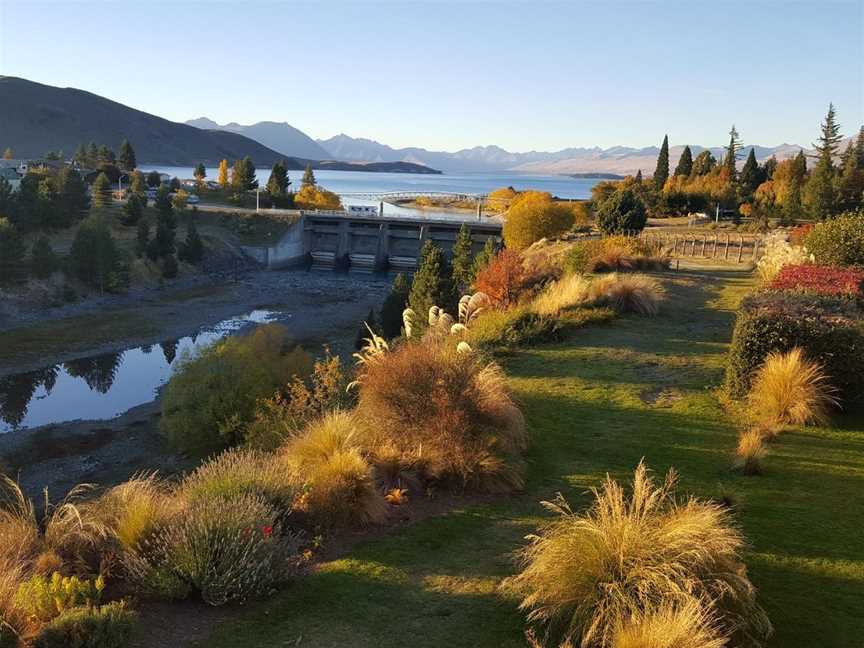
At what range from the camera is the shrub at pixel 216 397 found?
1981cm

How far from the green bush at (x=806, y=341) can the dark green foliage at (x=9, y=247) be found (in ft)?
145

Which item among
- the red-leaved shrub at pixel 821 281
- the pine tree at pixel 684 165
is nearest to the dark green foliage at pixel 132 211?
the pine tree at pixel 684 165

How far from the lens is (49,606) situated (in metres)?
4.84

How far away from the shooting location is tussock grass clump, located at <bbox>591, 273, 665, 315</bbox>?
55.7 feet

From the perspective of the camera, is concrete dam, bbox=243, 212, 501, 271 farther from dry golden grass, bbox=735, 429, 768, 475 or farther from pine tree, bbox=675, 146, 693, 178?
dry golden grass, bbox=735, 429, 768, 475

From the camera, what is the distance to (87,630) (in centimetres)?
452

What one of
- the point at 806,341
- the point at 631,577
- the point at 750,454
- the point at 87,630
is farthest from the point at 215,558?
the point at 806,341

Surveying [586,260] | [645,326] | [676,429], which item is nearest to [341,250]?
[586,260]

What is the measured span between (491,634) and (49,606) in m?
3.23

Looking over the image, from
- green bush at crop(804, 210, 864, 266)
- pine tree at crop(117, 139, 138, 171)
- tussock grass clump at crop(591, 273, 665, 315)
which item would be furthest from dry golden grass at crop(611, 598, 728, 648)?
pine tree at crop(117, 139, 138, 171)

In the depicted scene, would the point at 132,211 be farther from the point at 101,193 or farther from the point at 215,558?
the point at 215,558

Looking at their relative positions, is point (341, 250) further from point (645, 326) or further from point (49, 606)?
point (49, 606)

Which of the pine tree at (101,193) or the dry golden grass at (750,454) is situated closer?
the dry golden grass at (750,454)

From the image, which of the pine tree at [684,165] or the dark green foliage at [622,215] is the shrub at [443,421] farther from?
the pine tree at [684,165]
